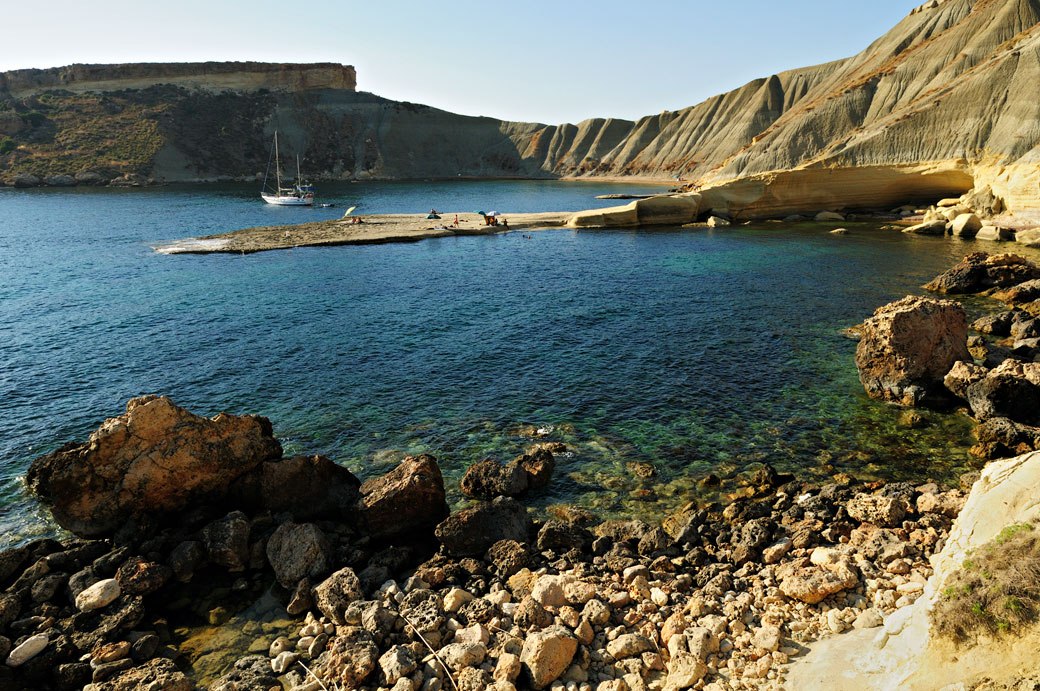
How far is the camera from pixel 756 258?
167 feet

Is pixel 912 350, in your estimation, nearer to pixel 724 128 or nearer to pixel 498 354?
pixel 498 354

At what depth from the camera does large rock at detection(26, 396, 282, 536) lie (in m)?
14.7

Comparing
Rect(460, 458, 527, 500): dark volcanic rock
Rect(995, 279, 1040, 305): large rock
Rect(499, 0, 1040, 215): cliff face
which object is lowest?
Rect(460, 458, 527, 500): dark volcanic rock

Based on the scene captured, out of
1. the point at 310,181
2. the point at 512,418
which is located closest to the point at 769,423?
the point at 512,418

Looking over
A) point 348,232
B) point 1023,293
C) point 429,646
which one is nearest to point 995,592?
point 429,646

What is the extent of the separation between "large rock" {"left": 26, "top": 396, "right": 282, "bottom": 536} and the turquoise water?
228cm

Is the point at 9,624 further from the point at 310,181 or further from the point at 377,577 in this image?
the point at 310,181

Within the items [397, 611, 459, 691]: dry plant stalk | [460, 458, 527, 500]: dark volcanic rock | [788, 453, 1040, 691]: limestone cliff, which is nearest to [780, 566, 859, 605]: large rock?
[788, 453, 1040, 691]: limestone cliff

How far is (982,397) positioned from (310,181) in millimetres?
169950

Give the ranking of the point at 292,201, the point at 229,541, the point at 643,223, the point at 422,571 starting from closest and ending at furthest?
the point at 422,571 → the point at 229,541 → the point at 643,223 → the point at 292,201

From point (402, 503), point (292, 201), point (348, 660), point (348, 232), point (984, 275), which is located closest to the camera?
point (348, 660)

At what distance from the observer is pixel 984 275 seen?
36.2 m

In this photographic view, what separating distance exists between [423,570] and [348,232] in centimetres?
5828

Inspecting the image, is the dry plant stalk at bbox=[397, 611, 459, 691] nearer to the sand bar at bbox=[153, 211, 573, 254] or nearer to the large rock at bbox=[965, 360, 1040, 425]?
the large rock at bbox=[965, 360, 1040, 425]
